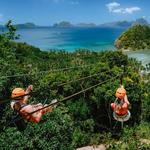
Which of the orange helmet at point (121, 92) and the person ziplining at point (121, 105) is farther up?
the orange helmet at point (121, 92)

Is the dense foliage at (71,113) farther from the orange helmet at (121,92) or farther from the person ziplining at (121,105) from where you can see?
the orange helmet at (121,92)

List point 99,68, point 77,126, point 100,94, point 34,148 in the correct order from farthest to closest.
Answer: point 99,68
point 100,94
point 77,126
point 34,148

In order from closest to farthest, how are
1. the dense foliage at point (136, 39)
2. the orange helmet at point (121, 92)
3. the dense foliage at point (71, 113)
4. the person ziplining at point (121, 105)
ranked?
1. the orange helmet at point (121, 92)
2. the person ziplining at point (121, 105)
3. the dense foliage at point (71, 113)
4. the dense foliage at point (136, 39)

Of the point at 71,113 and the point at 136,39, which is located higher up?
the point at 71,113

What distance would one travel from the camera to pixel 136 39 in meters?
148

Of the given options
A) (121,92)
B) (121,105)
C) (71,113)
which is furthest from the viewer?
(71,113)

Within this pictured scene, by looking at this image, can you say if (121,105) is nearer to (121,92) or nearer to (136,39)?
(121,92)

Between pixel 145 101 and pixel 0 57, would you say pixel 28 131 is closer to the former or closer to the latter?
pixel 0 57

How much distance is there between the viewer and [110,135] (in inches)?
1403

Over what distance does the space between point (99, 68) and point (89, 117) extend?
6715mm

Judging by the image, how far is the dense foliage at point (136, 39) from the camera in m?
142

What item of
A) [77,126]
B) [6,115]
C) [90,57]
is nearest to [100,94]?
[77,126]

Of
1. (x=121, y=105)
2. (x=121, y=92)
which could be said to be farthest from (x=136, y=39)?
(x=121, y=92)

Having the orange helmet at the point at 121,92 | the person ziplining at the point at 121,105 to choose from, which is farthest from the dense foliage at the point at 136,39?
the orange helmet at the point at 121,92
